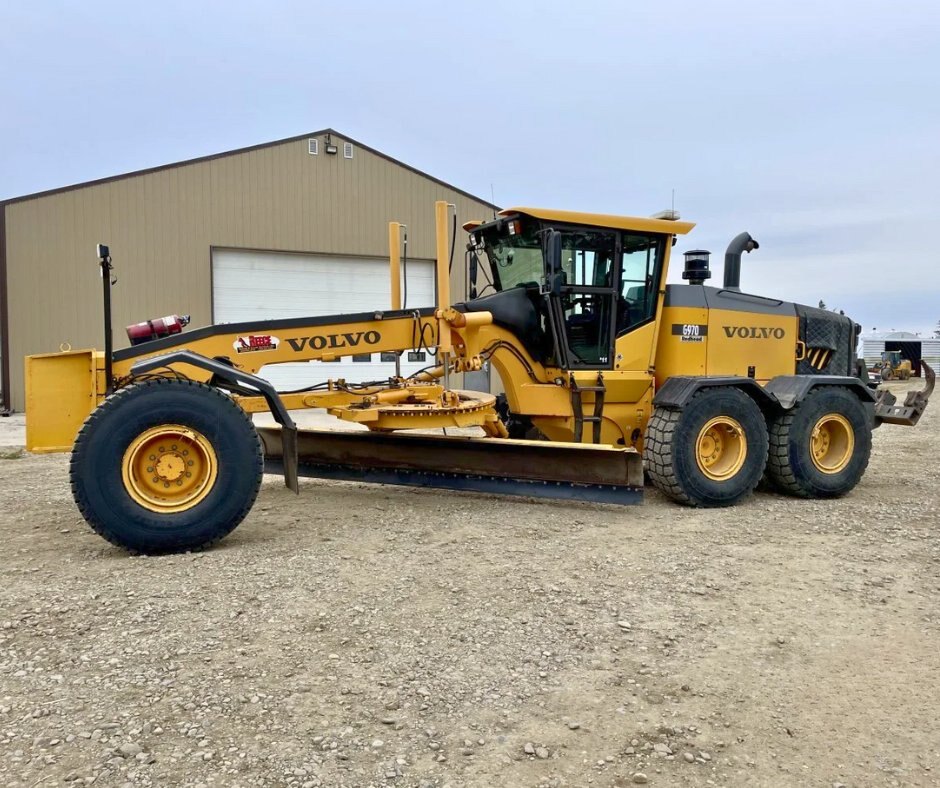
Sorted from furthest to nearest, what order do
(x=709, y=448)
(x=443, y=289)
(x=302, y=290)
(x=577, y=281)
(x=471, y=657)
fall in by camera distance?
(x=302, y=290)
(x=577, y=281)
(x=709, y=448)
(x=443, y=289)
(x=471, y=657)

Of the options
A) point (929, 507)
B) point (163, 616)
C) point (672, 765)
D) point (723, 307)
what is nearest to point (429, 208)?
point (723, 307)

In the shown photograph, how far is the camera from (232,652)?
3197 mm

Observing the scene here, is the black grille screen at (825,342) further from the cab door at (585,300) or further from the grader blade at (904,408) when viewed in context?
the cab door at (585,300)

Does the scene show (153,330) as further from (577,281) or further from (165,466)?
(577,281)

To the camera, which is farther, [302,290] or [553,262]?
[302,290]

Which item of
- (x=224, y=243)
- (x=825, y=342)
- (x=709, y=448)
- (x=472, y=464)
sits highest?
(x=224, y=243)

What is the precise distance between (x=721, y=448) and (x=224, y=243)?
1256 centimetres

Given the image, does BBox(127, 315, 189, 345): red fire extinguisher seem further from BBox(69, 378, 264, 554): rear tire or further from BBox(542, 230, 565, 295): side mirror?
BBox(542, 230, 565, 295): side mirror

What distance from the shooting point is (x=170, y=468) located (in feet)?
15.4

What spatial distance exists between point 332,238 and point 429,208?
2763 mm

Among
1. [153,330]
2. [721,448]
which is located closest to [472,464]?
[721,448]

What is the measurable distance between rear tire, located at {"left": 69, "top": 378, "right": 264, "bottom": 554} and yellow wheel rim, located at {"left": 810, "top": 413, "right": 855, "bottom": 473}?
16.9ft

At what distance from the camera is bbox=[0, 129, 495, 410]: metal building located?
48.7ft

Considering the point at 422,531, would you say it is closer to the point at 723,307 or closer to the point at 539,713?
the point at 539,713
